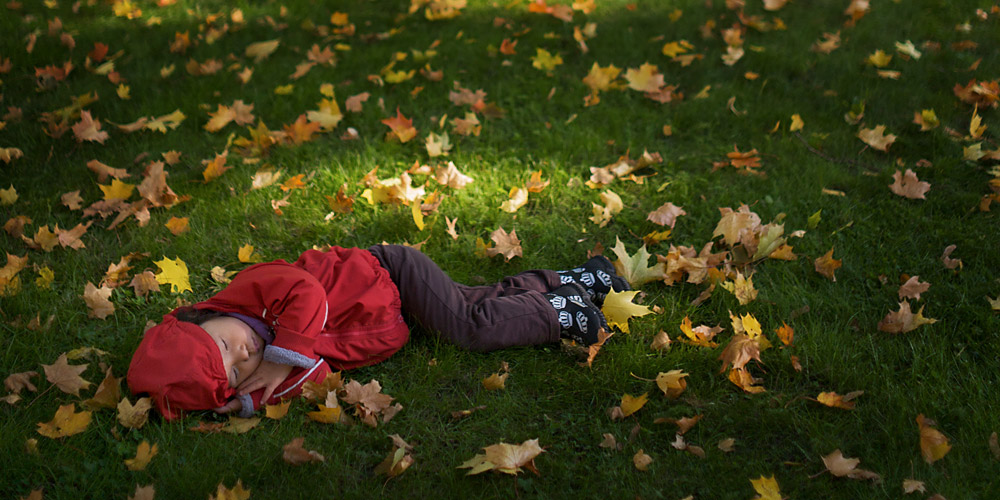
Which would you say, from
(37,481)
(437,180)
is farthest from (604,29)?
(37,481)

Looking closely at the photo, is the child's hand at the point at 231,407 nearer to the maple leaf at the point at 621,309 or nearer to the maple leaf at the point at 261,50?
the maple leaf at the point at 621,309

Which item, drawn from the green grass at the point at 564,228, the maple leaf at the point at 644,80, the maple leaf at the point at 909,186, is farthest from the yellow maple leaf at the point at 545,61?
the maple leaf at the point at 909,186

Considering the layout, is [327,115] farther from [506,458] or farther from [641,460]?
[641,460]

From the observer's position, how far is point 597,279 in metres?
3.12

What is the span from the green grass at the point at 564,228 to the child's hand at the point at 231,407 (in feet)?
0.36

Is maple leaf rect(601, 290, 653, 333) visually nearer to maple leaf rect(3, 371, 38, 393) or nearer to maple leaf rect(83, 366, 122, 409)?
maple leaf rect(83, 366, 122, 409)

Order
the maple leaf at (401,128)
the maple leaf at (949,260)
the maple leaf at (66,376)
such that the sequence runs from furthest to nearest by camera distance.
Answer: the maple leaf at (401,128) < the maple leaf at (949,260) < the maple leaf at (66,376)

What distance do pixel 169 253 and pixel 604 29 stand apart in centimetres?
354

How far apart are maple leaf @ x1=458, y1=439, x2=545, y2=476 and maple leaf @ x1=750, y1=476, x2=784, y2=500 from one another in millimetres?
692

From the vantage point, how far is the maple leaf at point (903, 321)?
2781mm

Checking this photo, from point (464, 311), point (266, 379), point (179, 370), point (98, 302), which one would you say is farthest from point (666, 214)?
point (98, 302)

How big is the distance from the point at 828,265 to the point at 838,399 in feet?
2.70

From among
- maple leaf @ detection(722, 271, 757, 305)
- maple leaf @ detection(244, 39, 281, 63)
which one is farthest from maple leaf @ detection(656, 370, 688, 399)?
maple leaf @ detection(244, 39, 281, 63)

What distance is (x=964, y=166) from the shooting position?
3.66 m
